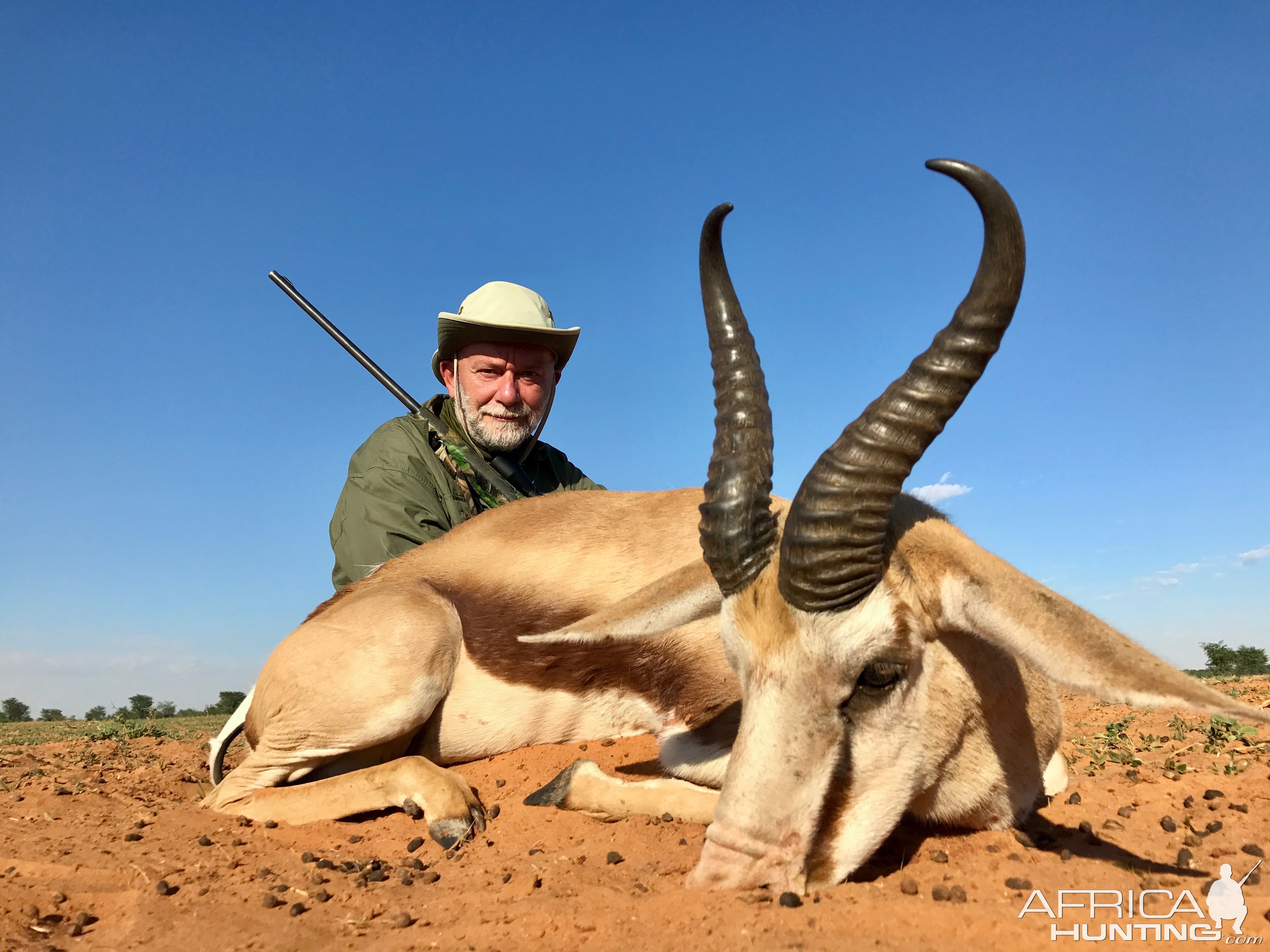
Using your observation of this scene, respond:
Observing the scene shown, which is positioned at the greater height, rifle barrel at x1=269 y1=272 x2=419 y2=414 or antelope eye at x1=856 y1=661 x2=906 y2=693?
rifle barrel at x1=269 y1=272 x2=419 y2=414

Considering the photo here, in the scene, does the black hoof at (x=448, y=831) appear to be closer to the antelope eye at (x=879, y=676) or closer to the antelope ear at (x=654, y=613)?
the antelope ear at (x=654, y=613)

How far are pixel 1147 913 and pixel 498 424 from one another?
597cm

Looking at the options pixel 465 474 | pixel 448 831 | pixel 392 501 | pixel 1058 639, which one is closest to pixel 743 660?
pixel 1058 639

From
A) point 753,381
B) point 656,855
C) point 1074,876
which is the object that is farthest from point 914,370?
point 656,855

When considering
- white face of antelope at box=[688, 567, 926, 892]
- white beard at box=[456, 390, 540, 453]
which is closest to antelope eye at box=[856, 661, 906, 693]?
white face of antelope at box=[688, 567, 926, 892]

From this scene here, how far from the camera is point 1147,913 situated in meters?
2.66

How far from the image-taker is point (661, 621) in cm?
356

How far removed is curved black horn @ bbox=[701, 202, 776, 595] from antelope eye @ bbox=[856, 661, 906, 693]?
54 centimetres

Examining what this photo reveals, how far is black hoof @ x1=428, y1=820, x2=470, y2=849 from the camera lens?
3.93 meters

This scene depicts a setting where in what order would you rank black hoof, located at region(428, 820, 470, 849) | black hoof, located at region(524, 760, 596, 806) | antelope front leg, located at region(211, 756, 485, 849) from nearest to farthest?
1. black hoof, located at region(428, 820, 470, 849)
2. antelope front leg, located at region(211, 756, 485, 849)
3. black hoof, located at region(524, 760, 596, 806)

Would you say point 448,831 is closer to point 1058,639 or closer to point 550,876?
point 550,876

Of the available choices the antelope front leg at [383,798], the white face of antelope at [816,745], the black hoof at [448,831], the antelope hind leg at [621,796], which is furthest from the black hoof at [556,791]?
the white face of antelope at [816,745]

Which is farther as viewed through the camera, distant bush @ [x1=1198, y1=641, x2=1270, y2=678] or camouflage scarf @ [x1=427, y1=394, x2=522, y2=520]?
distant bush @ [x1=1198, y1=641, x2=1270, y2=678]

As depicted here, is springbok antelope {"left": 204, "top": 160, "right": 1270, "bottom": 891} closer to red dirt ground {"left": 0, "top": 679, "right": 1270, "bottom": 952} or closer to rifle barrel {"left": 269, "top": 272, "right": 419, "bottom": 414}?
red dirt ground {"left": 0, "top": 679, "right": 1270, "bottom": 952}
